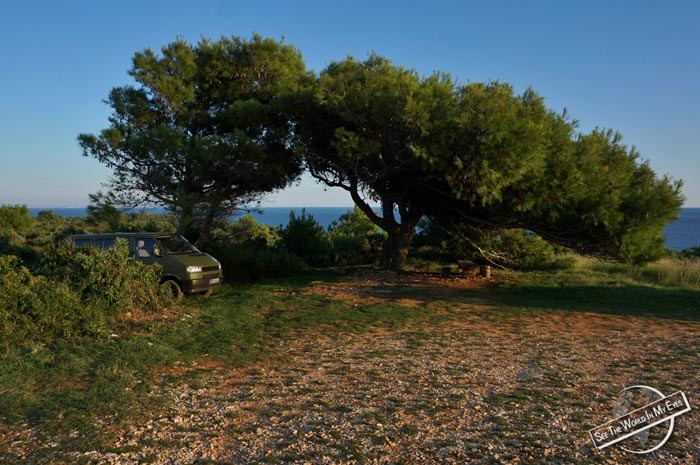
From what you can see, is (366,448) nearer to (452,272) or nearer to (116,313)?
(116,313)

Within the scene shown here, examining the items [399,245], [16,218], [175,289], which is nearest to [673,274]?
[399,245]

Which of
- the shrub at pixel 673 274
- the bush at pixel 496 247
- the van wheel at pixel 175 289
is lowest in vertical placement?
the van wheel at pixel 175 289

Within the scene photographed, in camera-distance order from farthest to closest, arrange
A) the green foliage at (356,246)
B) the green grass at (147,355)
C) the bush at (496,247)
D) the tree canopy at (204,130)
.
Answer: the green foliage at (356,246) → the bush at (496,247) → the tree canopy at (204,130) → the green grass at (147,355)

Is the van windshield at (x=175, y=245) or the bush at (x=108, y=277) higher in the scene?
the van windshield at (x=175, y=245)

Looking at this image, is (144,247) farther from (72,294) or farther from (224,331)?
(224,331)

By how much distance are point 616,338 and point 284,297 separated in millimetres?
7568

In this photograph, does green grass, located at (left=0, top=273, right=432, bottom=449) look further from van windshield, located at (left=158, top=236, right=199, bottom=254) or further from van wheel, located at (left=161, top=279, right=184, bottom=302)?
van windshield, located at (left=158, top=236, right=199, bottom=254)

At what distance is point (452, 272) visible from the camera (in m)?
18.3

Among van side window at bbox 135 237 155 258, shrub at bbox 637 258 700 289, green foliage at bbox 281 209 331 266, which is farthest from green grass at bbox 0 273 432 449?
shrub at bbox 637 258 700 289

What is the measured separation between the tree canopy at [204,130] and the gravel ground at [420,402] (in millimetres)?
7656

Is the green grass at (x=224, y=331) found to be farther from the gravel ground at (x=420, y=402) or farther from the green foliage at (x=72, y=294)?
the green foliage at (x=72, y=294)

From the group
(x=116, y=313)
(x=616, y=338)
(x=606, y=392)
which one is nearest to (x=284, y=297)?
(x=116, y=313)

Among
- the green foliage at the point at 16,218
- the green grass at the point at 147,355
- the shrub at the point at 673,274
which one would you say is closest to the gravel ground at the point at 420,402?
the green grass at the point at 147,355

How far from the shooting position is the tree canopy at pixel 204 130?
1414 centimetres
